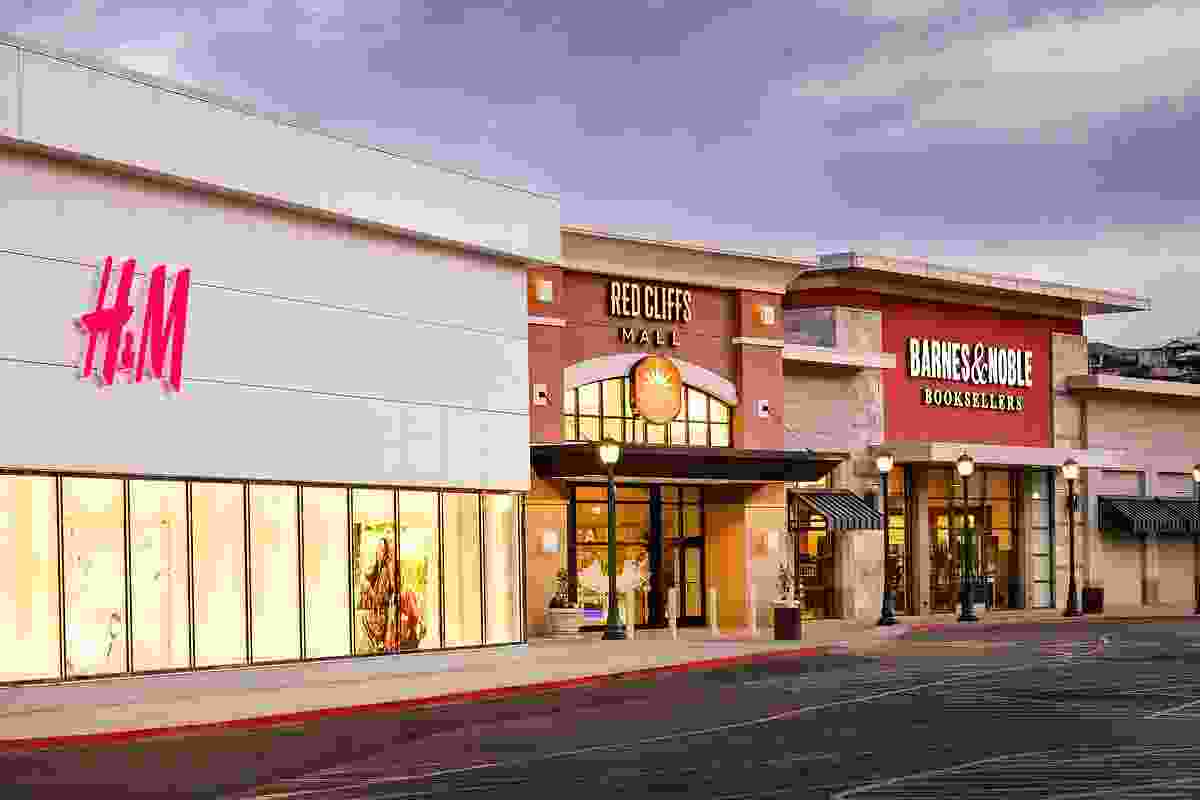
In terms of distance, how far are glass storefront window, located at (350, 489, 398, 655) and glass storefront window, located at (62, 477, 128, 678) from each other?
5.80 m

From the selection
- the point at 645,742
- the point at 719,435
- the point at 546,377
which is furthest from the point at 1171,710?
the point at 719,435

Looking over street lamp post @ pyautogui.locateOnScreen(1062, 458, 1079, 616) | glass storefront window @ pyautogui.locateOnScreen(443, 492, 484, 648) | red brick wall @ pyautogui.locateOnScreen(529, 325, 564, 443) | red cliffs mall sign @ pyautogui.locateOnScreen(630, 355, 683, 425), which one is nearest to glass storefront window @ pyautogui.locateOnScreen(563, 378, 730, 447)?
red cliffs mall sign @ pyautogui.locateOnScreen(630, 355, 683, 425)

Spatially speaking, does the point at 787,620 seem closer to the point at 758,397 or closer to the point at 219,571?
the point at 758,397

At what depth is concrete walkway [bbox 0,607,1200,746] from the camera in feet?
80.9

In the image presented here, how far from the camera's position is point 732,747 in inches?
798

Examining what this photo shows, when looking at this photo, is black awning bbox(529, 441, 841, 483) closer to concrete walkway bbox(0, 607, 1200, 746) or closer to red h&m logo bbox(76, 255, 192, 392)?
concrete walkway bbox(0, 607, 1200, 746)

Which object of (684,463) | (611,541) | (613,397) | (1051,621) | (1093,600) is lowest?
(1051,621)

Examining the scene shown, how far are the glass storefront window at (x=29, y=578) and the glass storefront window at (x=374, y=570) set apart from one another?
7115 mm

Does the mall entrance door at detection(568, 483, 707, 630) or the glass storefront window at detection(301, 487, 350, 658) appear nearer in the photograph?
the glass storefront window at detection(301, 487, 350, 658)

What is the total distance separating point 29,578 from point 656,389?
881 inches

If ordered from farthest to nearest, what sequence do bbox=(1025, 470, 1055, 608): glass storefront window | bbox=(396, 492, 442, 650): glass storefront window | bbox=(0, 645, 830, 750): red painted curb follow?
1. bbox=(1025, 470, 1055, 608): glass storefront window
2. bbox=(396, 492, 442, 650): glass storefront window
3. bbox=(0, 645, 830, 750): red painted curb

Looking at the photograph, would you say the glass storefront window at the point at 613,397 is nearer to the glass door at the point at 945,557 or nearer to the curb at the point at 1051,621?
the curb at the point at 1051,621

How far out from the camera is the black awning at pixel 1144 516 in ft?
213

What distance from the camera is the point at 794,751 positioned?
1973 cm
